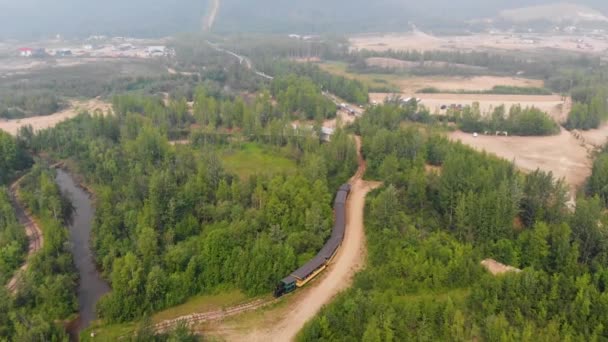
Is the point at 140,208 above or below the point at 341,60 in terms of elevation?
below

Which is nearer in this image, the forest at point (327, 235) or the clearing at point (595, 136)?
the forest at point (327, 235)

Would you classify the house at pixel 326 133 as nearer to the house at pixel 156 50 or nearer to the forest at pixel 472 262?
the forest at pixel 472 262

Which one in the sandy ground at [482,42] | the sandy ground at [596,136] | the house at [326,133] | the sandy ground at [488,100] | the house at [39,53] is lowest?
the sandy ground at [596,136]

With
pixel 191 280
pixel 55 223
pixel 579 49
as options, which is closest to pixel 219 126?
pixel 55 223

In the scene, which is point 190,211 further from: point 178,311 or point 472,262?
point 472,262

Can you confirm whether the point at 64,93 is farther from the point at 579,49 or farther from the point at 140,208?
the point at 579,49

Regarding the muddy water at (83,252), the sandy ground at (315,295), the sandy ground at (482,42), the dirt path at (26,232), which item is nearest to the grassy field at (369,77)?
the sandy ground at (482,42)
